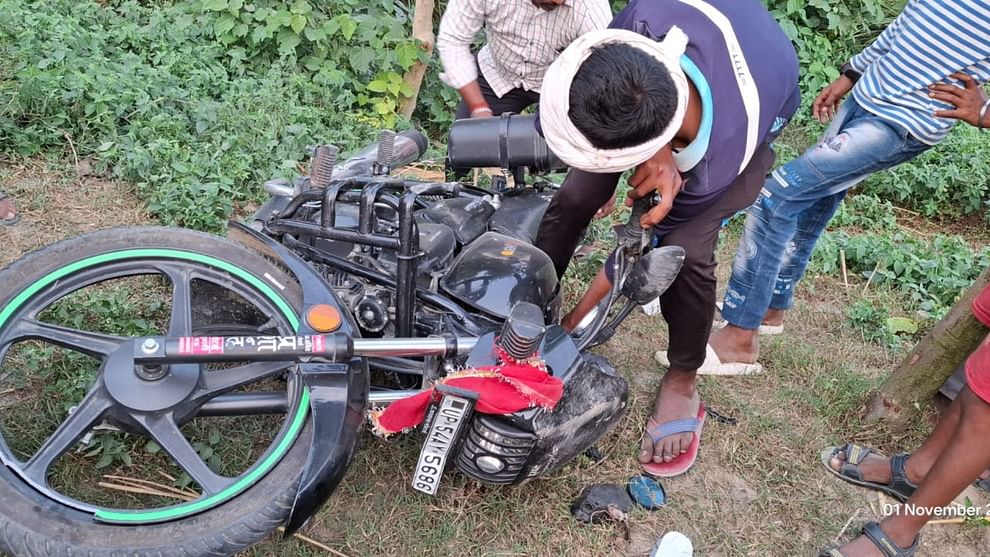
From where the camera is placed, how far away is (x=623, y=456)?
2881mm

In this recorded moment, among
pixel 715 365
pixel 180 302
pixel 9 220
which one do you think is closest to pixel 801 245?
pixel 715 365

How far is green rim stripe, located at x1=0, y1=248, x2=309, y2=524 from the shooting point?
1.94m

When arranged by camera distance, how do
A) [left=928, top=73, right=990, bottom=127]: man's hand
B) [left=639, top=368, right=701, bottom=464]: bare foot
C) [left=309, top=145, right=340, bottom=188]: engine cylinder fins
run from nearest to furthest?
1. [left=309, top=145, right=340, bottom=188]: engine cylinder fins
2. [left=928, top=73, right=990, bottom=127]: man's hand
3. [left=639, top=368, right=701, bottom=464]: bare foot

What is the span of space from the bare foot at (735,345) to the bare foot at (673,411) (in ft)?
1.48

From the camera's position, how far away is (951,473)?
241cm

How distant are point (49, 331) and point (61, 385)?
1.61 feet

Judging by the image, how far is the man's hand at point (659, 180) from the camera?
2.26m

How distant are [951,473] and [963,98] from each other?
4.29 feet

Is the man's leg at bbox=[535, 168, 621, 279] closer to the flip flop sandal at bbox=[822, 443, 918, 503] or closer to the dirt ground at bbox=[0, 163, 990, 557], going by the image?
the dirt ground at bbox=[0, 163, 990, 557]

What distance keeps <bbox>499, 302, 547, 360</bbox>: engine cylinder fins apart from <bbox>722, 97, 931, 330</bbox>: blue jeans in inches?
56.4

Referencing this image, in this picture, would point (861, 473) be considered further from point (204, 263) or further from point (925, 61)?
point (204, 263)

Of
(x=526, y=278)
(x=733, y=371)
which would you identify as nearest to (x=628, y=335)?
(x=733, y=371)

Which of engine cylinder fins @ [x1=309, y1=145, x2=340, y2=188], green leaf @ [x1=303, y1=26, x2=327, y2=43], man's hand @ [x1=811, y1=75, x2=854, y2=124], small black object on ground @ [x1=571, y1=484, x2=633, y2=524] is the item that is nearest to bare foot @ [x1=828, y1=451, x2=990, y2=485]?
small black object on ground @ [x1=571, y1=484, x2=633, y2=524]

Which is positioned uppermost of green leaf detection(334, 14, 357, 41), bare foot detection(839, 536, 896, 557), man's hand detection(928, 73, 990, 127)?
man's hand detection(928, 73, 990, 127)
